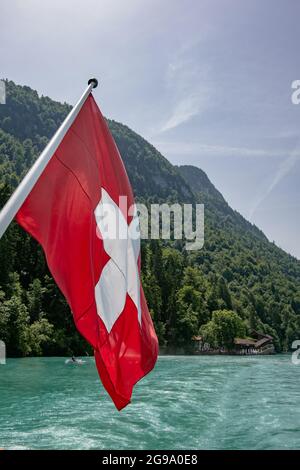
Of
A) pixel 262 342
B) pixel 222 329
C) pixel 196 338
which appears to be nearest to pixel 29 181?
pixel 196 338

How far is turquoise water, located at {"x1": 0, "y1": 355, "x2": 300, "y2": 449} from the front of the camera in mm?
14602

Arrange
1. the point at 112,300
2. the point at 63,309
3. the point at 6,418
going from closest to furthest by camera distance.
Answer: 1. the point at 112,300
2. the point at 6,418
3. the point at 63,309

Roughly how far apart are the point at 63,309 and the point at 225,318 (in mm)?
54676

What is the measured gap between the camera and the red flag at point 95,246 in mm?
4441

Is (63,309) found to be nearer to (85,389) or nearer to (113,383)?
(85,389)

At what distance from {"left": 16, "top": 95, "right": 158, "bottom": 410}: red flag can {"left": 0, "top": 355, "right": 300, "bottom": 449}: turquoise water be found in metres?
9.88

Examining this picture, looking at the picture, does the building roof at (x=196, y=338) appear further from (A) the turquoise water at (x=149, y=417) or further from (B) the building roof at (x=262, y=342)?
(A) the turquoise water at (x=149, y=417)

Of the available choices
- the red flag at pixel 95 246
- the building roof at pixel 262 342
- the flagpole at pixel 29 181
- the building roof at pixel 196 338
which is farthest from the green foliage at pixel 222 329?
the flagpole at pixel 29 181

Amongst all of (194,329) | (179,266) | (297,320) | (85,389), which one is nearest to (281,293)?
(297,320)

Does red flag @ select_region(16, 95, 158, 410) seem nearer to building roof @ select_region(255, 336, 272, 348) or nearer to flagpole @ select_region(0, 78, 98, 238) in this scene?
flagpole @ select_region(0, 78, 98, 238)

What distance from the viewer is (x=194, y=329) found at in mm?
104250

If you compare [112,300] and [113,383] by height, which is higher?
[112,300]

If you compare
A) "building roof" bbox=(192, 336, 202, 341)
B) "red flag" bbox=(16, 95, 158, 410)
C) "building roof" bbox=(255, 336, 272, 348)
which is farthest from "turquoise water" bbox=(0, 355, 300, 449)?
"building roof" bbox=(255, 336, 272, 348)
